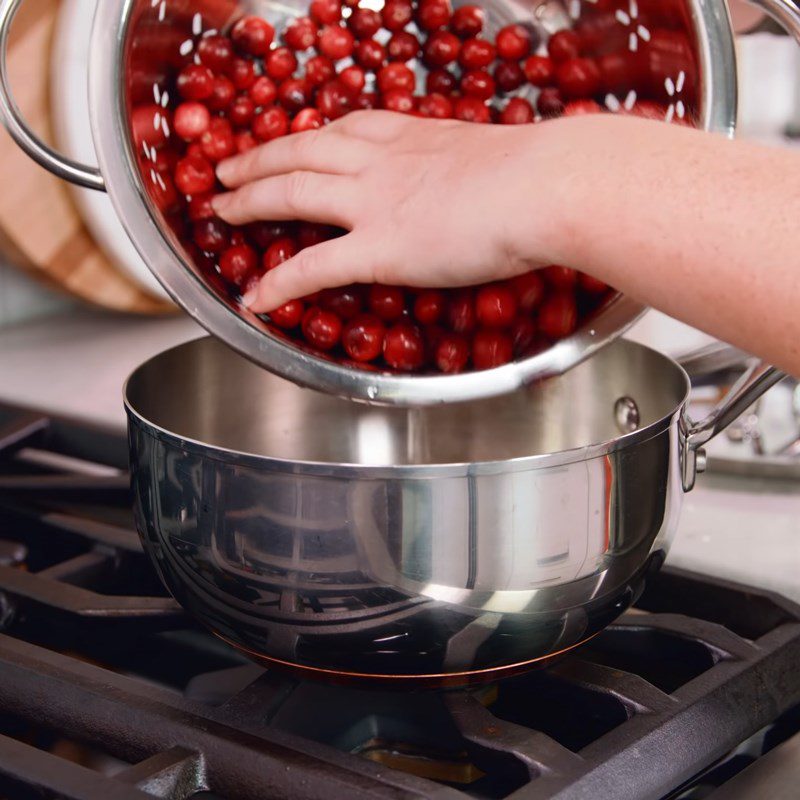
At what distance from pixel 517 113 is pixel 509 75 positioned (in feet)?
0.11

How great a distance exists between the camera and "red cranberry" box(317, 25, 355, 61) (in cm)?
59

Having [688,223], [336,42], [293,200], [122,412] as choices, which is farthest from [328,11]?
[122,412]

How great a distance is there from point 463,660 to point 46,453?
1.63 feet

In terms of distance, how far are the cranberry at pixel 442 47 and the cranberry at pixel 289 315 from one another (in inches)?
6.0

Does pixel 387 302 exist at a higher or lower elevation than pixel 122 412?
higher

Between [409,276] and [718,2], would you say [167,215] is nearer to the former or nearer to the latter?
[409,276]

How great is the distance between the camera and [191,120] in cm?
57

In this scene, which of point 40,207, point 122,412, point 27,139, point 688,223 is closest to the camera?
point 688,223

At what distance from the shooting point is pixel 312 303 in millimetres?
565

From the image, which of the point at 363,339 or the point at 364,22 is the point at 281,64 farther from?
the point at 363,339

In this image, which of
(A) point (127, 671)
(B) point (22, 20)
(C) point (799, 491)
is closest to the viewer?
(A) point (127, 671)

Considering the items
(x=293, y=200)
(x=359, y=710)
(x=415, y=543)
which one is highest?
(x=293, y=200)

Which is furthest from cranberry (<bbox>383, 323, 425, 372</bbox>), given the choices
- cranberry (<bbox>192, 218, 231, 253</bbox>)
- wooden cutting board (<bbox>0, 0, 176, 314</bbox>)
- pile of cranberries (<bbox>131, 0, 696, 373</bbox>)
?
wooden cutting board (<bbox>0, 0, 176, 314</bbox>)

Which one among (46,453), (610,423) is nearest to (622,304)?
(610,423)
